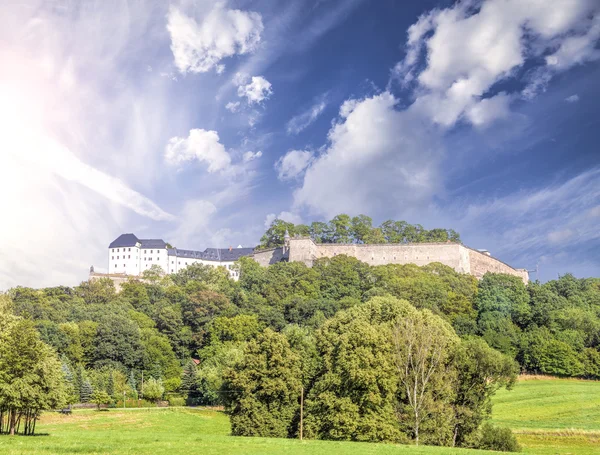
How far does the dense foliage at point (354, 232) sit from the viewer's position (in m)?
127

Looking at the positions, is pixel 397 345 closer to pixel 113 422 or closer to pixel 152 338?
pixel 113 422

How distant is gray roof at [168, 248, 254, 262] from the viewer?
146 m

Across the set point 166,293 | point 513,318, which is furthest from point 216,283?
point 513,318

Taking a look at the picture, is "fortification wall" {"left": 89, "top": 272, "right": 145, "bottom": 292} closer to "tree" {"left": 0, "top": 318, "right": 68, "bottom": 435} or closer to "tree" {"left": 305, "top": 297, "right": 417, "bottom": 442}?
"tree" {"left": 305, "top": 297, "right": 417, "bottom": 442}

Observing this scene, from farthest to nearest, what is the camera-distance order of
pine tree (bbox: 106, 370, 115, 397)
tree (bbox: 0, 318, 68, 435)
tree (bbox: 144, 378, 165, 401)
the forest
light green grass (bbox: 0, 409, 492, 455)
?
tree (bbox: 144, 378, 165, 401) → pine tree (bbox: 106, 370, 115, 397) → the forest → tree (bbox: 0, 318, 68, 435) → light green grass (bbox: 0, 409, 492, 455)

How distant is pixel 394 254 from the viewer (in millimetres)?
115875

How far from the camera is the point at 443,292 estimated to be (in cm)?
8781

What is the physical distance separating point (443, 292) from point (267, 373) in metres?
55.3

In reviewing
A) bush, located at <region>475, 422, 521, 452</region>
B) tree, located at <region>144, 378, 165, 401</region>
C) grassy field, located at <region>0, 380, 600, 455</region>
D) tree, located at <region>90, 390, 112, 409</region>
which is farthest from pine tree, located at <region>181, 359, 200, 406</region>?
bush, located at <region>475, 422, 521, 452</region>

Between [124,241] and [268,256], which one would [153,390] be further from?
[124,241]

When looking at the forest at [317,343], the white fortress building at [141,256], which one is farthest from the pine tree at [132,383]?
the white fortress building at [141,256]

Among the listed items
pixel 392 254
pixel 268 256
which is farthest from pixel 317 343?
pixel 268 256

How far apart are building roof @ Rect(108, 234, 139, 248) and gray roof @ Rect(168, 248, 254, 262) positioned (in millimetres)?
9606

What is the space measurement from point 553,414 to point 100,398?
149 ft
